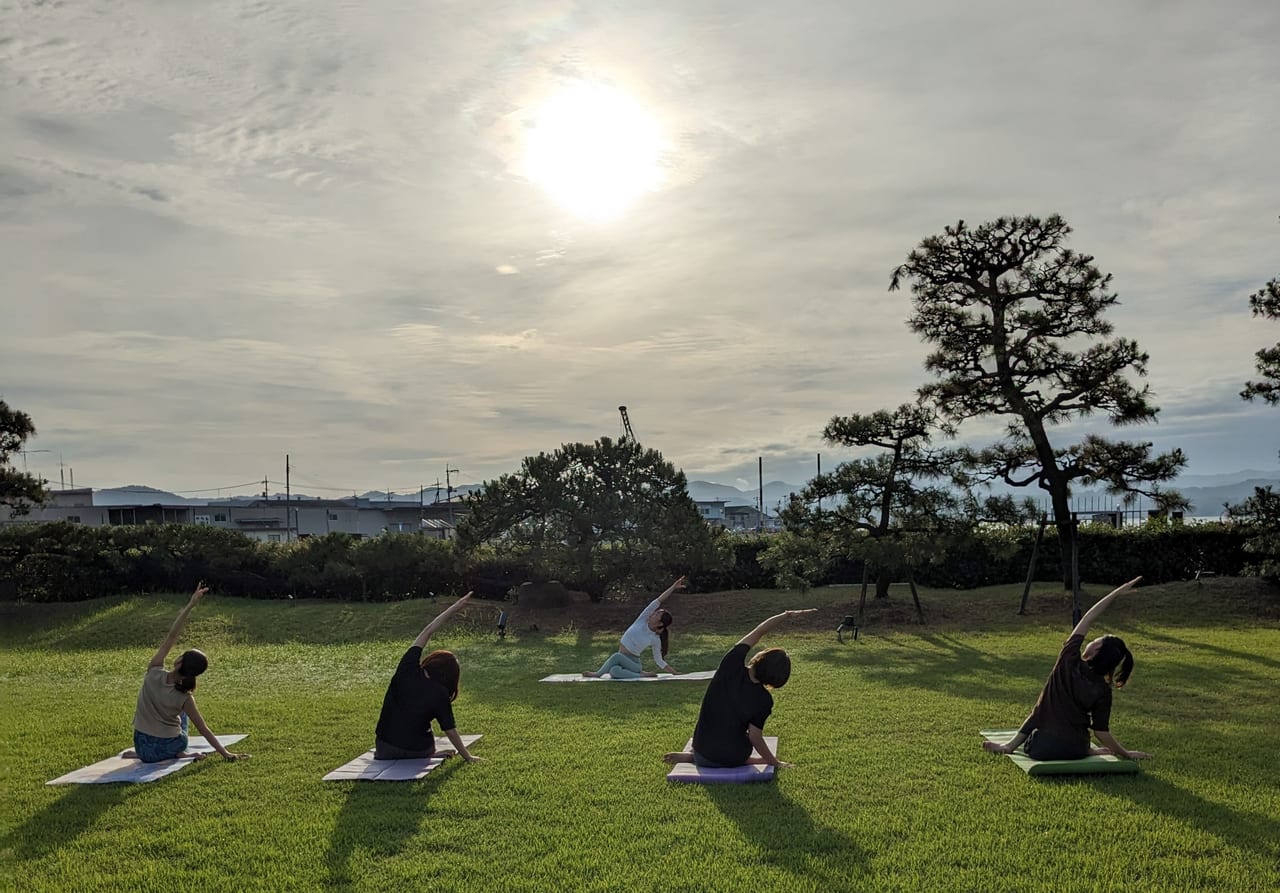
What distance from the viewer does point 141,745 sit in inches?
357

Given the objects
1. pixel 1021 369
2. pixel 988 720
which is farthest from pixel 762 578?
pixel 988 720

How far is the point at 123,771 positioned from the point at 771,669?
234 inches

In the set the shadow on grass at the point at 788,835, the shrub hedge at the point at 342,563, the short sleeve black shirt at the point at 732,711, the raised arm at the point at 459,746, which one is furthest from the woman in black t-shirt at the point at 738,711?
the shrub hedge at the point at 342,563

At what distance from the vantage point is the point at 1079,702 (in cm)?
812

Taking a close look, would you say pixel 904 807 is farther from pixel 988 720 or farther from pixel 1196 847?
pixel 988 720

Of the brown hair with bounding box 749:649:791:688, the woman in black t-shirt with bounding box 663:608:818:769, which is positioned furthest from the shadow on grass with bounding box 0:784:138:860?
the brown hair with bounding box 749:649:791:688

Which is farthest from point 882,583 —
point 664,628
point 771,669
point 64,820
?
point 64,820

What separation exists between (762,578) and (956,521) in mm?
7546

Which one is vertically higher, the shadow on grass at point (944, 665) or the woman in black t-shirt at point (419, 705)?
the woman in black t-shirt at point (419, 705)

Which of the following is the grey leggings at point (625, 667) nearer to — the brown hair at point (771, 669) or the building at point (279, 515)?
the brown hair at point (771, 669)

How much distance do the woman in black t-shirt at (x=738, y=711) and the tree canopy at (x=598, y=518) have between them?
48.7 feet

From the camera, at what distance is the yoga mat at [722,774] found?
7969mm

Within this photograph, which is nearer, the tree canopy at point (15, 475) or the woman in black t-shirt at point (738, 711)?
the woman in black t-shirt at point (738, 711)

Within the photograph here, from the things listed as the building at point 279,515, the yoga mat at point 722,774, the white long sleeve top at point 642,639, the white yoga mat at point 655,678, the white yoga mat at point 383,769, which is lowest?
the white yoga mat at point 655,678
